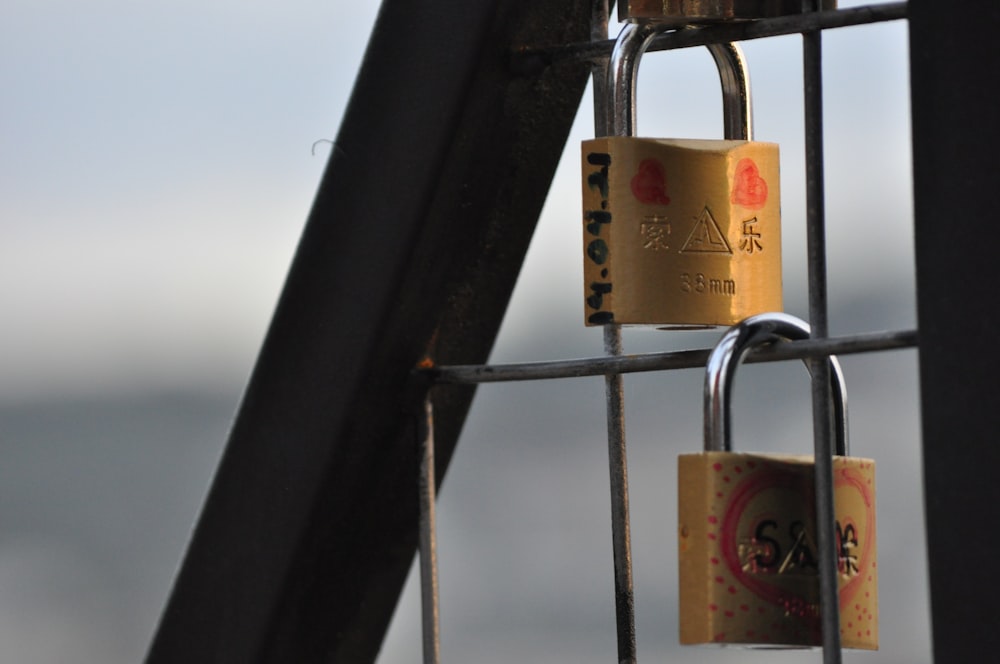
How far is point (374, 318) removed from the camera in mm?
799

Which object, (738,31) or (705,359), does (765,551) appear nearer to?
(705,359)

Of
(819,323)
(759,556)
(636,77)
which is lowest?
(759,556)

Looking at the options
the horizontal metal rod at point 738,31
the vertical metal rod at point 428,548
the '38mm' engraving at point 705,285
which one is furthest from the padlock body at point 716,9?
the vertical metal rod at point 428,548

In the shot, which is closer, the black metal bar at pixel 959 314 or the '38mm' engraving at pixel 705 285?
the black metal bar at pixel 959 314

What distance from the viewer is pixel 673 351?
0.73m

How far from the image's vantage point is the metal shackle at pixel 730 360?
0.73 m

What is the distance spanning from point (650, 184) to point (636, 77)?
3.4 inches

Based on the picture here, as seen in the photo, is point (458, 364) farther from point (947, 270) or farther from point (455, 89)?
point (947, 270)

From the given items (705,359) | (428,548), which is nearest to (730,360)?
(705,359)

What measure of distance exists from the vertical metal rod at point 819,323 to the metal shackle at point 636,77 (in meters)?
0.10

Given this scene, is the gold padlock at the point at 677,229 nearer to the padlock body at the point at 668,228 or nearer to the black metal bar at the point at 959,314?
the padlock body at the point at 668,228

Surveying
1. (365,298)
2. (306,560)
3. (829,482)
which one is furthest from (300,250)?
(829,482)

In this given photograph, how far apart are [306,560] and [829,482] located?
290mm

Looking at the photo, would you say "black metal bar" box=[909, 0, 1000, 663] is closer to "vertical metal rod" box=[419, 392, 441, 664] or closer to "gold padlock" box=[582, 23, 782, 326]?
"gold padlock" box=[582, 23, 782, 326]
